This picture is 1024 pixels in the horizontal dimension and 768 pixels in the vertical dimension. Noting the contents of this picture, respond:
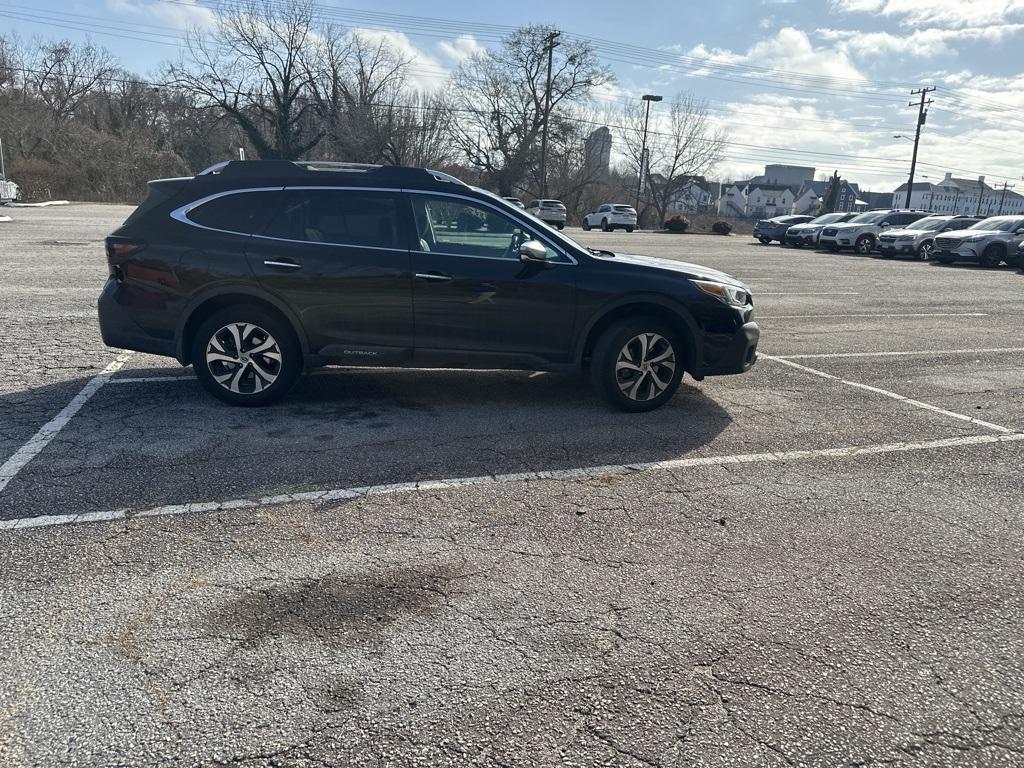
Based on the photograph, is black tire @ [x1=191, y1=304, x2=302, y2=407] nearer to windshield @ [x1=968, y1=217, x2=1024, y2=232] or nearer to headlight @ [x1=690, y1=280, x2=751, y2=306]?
headlight @ [x1=690, y1=280, x2=751, y2=306]

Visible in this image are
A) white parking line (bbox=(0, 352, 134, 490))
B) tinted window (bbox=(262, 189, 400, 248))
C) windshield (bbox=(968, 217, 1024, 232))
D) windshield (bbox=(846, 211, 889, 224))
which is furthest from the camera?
windshield (bbox=(846, 211, 889, 224))

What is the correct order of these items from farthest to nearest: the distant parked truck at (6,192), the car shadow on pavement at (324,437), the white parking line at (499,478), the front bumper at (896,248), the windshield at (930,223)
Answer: the distant parked truck at (6,192) < the windshield at (930,223) < the front bumper at (896,248) < the car shadow on pavement at (324,437) < the white parking line at (499,478)

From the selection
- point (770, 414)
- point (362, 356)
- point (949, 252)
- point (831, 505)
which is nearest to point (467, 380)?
point (362, 356)

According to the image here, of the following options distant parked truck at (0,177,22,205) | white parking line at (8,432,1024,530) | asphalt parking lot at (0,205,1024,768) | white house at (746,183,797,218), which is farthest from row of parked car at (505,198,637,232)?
white house at (746,183,797,218)

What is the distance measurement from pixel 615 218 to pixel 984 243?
2425 centimetres

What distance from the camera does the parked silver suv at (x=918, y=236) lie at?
87.4 feet

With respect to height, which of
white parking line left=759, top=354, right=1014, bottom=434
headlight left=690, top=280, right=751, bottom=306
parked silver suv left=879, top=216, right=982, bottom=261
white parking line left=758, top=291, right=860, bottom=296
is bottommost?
white parking line left=759, top=354, right=1014, bottom=434

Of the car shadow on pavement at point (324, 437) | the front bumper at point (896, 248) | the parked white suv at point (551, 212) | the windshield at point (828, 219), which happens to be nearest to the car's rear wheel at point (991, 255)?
the front bumper at point (896, 248)

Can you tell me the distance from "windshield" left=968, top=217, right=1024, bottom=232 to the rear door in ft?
84.9

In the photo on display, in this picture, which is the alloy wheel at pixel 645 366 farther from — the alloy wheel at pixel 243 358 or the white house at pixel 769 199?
the white house at pixel 769 199

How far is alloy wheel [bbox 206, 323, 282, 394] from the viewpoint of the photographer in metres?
5.61

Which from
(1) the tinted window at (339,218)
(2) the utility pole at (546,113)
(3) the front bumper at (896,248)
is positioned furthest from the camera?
(2) the utility pole at (546,113)

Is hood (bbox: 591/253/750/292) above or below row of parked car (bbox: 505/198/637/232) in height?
below

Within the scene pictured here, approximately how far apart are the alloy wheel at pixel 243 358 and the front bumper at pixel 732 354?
11.7ft
